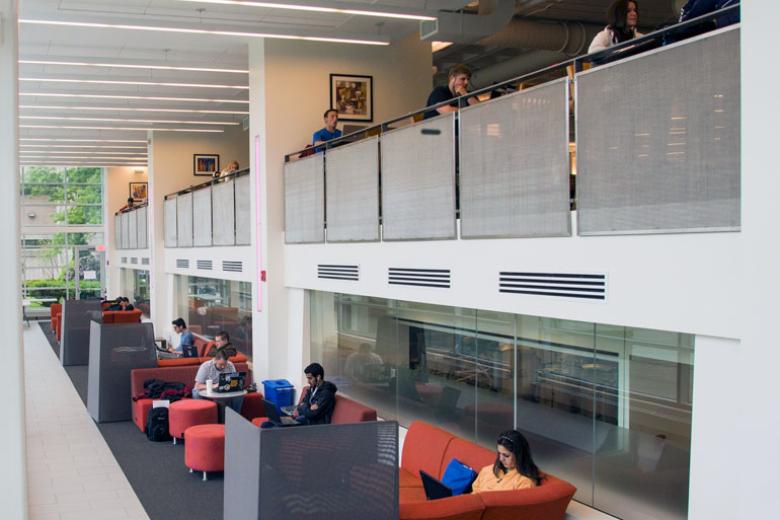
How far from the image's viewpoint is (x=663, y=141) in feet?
18.7

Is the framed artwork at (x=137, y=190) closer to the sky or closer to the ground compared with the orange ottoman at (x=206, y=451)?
closer to the sky

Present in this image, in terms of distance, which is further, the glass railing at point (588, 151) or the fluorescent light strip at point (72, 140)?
the fluorescent light strip at point (72, 140)

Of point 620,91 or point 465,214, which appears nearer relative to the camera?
point 620,91

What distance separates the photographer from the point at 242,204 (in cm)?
1553

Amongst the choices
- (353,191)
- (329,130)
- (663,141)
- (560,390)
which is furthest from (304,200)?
(663,141)

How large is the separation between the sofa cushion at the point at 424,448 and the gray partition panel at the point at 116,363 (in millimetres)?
6571

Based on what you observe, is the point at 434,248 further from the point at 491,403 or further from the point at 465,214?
the point at 491,403

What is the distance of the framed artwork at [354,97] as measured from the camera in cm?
1405

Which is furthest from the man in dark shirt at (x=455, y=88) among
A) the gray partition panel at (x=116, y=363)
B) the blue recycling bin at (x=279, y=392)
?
the gray partition panel at (x=116, y=363)

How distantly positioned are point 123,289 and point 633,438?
30079 mm

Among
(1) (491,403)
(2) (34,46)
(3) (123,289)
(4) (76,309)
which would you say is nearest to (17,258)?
(1) (491,403)

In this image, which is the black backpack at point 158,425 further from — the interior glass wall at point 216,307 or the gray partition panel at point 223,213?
the gray partition panel at point 223,213

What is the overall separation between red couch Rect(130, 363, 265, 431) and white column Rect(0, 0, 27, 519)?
19.2 feet

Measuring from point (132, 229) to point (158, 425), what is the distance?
18143 mm
